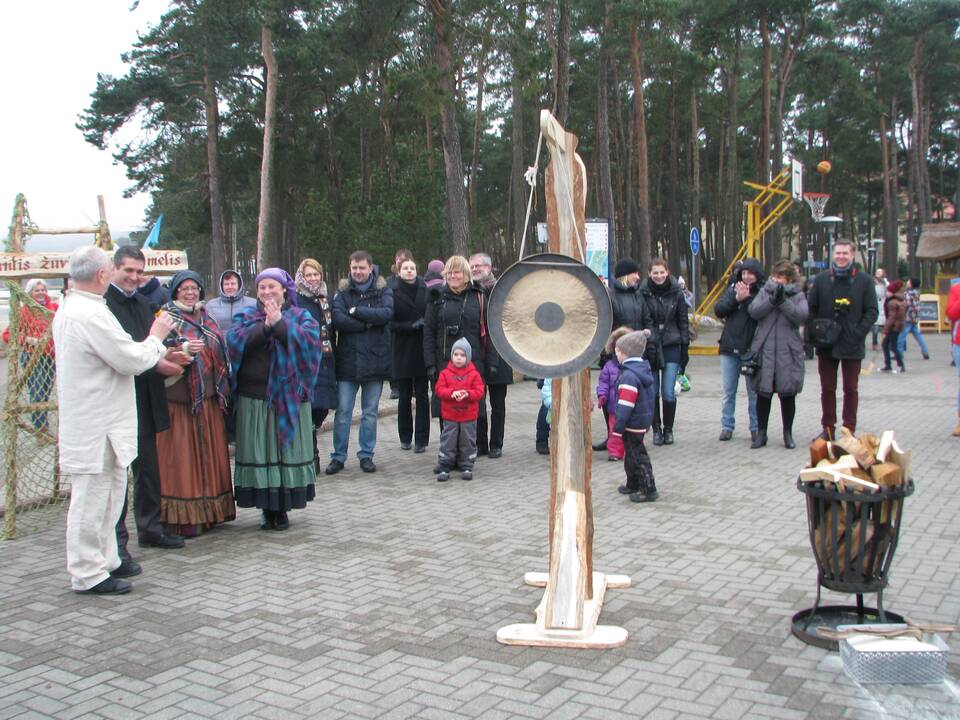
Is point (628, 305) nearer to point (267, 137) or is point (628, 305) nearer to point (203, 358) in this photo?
point (203, 358)

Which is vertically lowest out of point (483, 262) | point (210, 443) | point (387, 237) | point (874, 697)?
point (874, 697)

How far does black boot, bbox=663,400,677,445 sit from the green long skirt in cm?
457

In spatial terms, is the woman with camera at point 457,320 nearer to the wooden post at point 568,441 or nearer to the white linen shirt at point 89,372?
the white linen shirt at point 89,372

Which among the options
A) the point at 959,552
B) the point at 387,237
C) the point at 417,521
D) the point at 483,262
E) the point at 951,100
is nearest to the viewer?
the point at 959,552

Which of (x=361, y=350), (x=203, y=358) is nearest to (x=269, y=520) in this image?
(x=203, y=358)

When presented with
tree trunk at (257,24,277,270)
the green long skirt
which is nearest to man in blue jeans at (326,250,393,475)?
the green long skirt

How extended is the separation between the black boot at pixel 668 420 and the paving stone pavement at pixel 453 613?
5.59ft

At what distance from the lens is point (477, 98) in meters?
48.3

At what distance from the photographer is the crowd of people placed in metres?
5.33

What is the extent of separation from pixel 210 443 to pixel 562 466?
2.89 m

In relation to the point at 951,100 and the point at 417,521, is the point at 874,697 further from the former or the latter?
the point at 951,100

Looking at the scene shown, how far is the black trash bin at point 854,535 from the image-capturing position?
13.7 ft

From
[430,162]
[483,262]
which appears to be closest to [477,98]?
[430,162]

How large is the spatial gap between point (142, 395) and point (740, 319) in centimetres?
626
